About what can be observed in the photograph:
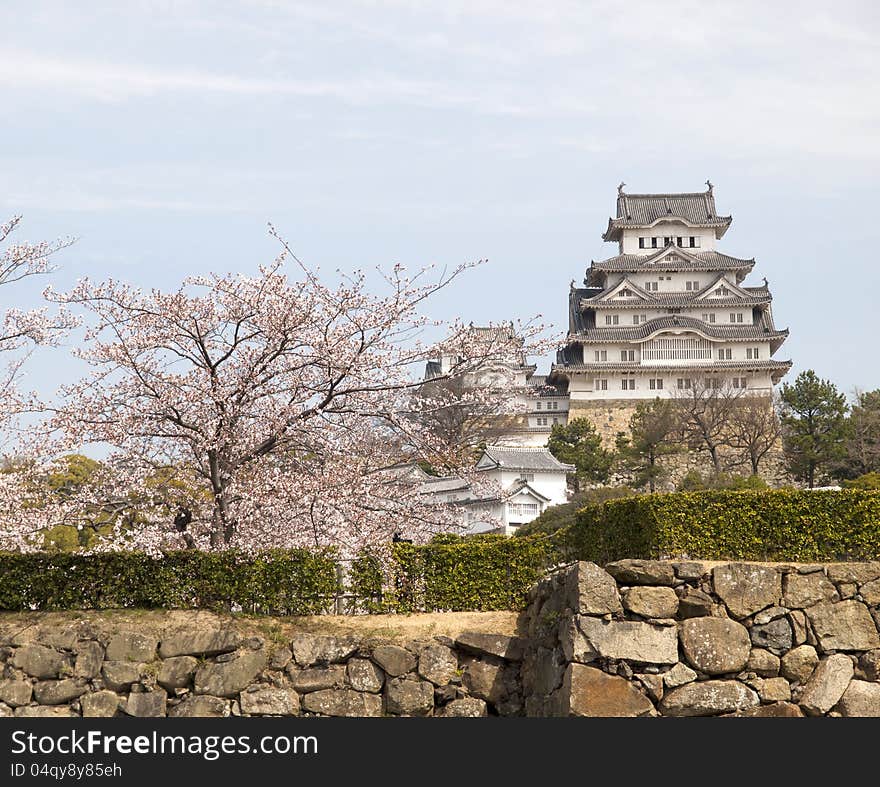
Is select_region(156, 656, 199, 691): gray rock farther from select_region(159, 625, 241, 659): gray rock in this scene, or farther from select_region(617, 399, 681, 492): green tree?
select_region(617, 399, 681, 492): green tree

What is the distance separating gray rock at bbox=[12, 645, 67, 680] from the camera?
12.8m

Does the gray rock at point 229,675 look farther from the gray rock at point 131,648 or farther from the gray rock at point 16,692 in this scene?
the gray rock at point 16,692

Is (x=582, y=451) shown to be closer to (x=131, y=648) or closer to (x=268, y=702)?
(x=268, y=702)

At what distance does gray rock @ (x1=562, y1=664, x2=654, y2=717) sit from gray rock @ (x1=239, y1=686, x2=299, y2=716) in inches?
129

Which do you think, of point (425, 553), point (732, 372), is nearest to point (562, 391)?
point (732, 372)

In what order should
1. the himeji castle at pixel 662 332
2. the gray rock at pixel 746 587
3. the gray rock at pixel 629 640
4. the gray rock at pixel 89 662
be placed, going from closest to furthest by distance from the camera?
the gray rock at pixel 629 640 → the gray rock at pixel 746 587 → the gray rock at pixel 89 662 → the himeji castle at pixel 662 332

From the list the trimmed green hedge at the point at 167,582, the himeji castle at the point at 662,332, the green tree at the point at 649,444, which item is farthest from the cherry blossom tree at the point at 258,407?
the himeji castle at the point at 662,332

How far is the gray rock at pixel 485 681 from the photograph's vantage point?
12.9m

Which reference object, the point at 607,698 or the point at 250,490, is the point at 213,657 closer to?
the point at 250,490

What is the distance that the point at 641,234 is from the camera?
199 ft

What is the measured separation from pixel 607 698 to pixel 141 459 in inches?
253

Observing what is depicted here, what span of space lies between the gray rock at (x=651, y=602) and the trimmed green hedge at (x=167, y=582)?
3.95 m

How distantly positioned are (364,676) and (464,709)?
1.24 meters

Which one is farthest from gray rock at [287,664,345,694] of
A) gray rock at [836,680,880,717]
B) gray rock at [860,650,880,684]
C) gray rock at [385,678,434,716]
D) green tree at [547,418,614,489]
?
green tree at [547,418,614,489]
